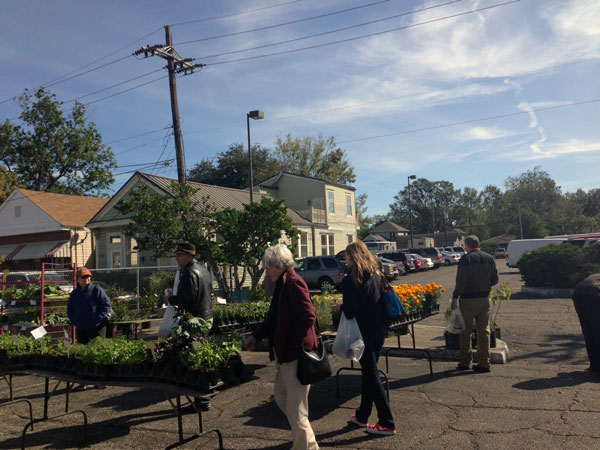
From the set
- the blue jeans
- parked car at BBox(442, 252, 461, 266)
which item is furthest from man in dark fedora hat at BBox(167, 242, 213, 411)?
parked car at BBox(442, 252, 461, 266)

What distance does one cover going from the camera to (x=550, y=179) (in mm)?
107875

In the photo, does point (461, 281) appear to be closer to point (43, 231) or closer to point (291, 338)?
point (291, 338)

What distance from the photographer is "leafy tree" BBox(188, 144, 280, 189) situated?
48.3 m

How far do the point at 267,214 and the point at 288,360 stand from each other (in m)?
9.89

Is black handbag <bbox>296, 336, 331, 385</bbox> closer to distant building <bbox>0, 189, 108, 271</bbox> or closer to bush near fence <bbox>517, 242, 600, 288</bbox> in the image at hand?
bush near fence <bbox>517, 242, 600, 288</bbox>

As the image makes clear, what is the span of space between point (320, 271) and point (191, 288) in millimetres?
16766

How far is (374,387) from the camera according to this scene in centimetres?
443

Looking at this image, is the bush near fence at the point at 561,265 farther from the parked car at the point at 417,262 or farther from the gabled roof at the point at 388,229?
the gabled roof at the point at 388,229

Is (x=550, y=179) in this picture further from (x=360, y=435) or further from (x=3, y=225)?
(x=360, y=435)

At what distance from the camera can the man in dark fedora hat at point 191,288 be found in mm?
5434

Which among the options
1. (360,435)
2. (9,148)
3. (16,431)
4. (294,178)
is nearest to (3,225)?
(9,148)

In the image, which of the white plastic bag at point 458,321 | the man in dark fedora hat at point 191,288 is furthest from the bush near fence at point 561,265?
the man in dark fedora hat at point 191,288

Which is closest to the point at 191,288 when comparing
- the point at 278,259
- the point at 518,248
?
the point at 278,259

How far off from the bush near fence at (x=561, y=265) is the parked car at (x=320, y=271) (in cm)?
807
